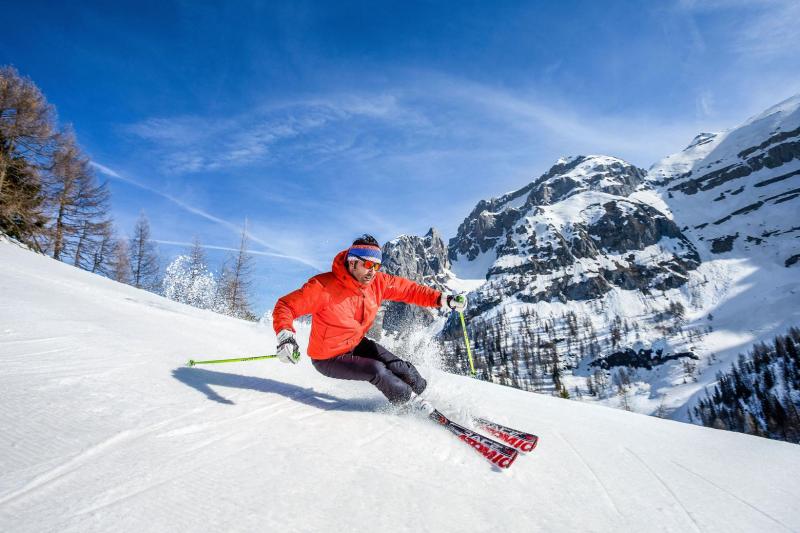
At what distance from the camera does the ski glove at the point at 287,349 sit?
3686 mm

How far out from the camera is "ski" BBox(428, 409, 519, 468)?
2.71 meters

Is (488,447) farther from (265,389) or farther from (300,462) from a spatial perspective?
(265,389)

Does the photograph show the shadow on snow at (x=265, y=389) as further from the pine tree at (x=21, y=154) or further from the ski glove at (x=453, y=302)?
the pine tree at (x=21, y=154)

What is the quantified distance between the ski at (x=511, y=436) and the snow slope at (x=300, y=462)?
0.49 feet

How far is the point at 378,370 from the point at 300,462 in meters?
1.52

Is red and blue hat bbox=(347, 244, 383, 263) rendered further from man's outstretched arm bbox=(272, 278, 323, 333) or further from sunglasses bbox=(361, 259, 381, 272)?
man's outstretched arm bbox=(272, 278, 323, 333)

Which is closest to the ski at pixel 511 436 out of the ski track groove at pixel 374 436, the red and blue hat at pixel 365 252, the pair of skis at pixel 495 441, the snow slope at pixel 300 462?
the pair of skis at pixel 495 441

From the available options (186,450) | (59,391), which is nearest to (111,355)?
(59,391)

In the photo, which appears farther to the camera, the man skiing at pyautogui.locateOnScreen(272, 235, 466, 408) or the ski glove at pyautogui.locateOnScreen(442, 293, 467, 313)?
the ski glove at pyautogui.locateOnScreen(442, 293, 467, 313)

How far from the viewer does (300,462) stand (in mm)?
2381

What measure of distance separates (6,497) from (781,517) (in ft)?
13.1

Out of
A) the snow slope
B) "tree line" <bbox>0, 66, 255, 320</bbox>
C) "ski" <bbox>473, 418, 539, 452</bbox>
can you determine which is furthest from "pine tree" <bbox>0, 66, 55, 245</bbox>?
"ski" <bbox>473, 418, 539, 452</bbox>

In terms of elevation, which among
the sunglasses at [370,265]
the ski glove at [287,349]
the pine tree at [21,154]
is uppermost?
the pine tree at [21,154]

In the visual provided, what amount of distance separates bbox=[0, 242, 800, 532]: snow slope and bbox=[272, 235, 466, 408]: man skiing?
0.34 m
